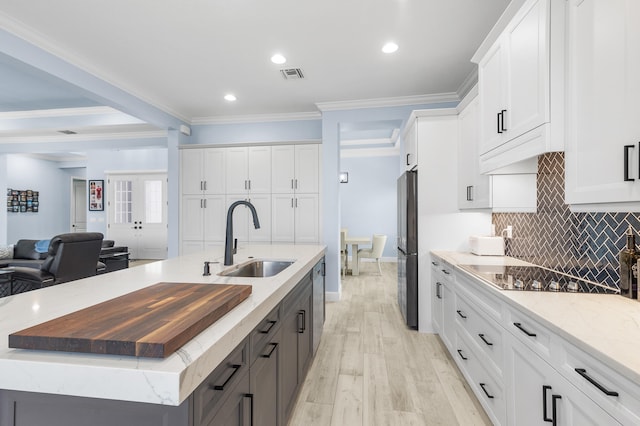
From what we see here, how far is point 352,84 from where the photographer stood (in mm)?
3803

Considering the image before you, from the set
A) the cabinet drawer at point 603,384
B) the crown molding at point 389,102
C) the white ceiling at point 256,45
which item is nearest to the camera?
the cabinet drawer at point 603,384

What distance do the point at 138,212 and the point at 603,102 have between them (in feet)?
30.6

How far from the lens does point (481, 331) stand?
6.20 feet

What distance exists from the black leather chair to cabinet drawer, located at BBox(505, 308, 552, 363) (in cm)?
437

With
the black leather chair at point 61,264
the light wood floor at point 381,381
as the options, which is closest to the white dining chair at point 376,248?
the light wood floor at point 381,381

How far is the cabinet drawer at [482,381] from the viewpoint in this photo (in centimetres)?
164

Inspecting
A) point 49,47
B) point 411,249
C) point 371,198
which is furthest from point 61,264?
point 371,198

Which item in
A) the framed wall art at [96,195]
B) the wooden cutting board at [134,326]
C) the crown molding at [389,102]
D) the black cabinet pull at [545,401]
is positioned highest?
the crown molding at [389,102]

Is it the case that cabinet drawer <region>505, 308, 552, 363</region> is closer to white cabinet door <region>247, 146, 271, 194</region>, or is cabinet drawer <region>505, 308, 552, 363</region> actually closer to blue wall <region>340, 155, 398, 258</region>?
white cabinet door <region>247, 146, 271, 194</region>

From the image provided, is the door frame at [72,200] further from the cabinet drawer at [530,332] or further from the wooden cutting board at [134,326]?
the cabinet drawer at [530,332]

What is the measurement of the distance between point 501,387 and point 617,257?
A: 89 cm

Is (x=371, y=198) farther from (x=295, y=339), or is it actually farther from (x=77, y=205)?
(x=77, y=205)

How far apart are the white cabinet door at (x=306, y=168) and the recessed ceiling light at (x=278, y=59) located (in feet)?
4.57

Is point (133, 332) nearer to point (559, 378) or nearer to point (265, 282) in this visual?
point (265, 282)
